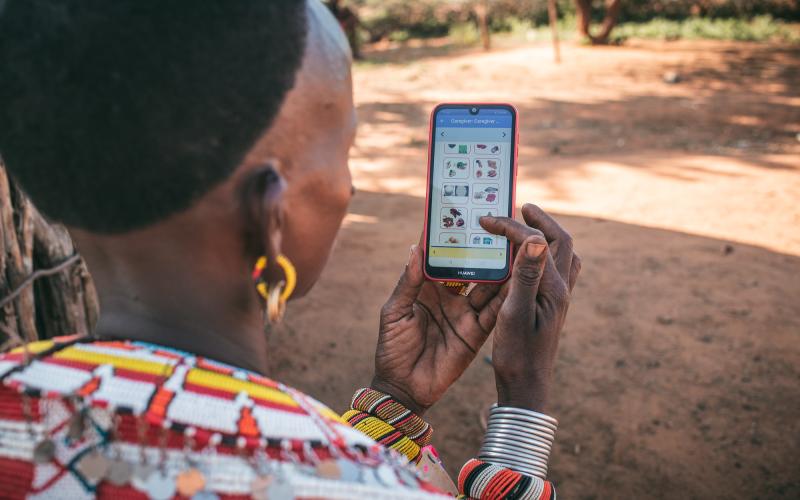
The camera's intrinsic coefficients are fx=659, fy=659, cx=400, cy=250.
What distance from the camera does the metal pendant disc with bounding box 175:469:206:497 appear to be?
0.89 m

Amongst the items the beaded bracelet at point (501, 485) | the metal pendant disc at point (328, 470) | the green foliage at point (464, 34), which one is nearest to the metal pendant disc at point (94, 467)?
the metal pendant disc at point (328, 470)

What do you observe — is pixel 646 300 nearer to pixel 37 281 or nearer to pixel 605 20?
pixel 37 281

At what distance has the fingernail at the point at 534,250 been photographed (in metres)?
1.60

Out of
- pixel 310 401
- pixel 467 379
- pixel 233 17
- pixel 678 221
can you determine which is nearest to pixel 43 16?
pixel 233 17

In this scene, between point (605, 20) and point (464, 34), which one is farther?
point (464, 34)

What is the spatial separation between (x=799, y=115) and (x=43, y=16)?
35.2 feet

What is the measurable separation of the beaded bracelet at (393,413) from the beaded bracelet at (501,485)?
25 cm

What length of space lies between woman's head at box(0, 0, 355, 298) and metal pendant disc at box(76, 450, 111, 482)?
0.30 metres

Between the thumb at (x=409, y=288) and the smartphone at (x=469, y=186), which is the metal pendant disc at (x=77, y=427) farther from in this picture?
the smartphone at (x=469, y=186)

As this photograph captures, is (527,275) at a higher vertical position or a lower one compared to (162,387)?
lower

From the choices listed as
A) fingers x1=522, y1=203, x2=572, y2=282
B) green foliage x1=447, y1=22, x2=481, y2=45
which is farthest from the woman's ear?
green foliage x1=447, y1=22, x2=481, y2=45

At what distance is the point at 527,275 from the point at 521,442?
1.32 feet

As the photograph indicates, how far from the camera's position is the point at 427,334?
Answer: 1.90 m

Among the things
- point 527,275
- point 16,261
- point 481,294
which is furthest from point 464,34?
point 527,275
